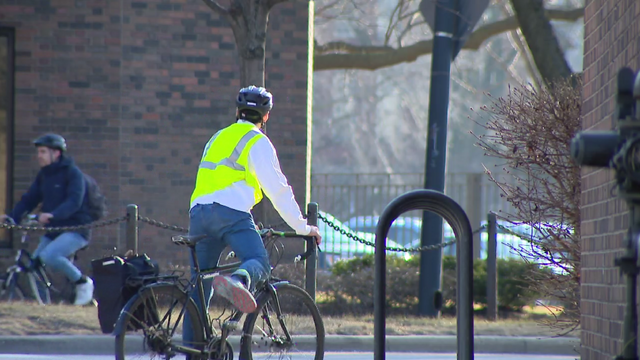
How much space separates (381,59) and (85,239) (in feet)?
31.9

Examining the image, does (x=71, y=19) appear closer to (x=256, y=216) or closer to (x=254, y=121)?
(x=256, y=216)

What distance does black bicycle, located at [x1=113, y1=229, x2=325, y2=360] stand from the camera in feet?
19.7

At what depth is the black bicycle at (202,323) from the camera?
6012mm

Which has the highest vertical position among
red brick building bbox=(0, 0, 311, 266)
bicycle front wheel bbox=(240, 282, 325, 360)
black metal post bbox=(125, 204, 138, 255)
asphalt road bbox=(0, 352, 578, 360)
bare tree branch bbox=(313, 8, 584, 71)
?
bare tree branch bbox=(313, 8, 584, 71)

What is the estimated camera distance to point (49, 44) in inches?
497

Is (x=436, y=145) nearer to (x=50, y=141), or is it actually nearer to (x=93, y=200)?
(x=93, y=200)

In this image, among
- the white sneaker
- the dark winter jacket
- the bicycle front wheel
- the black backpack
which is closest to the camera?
the bicycle front wheel

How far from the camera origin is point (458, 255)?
4.11m

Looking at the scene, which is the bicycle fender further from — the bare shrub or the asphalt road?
the asphalt road

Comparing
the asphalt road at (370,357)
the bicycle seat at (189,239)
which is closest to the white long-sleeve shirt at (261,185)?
the bicycle seat at (189,239)

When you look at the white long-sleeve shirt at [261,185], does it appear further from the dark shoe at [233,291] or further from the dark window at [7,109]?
the dark window at [7,109]

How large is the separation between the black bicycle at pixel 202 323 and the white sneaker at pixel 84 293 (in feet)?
15.8

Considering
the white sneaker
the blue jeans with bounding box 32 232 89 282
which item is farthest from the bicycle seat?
the white sneaker

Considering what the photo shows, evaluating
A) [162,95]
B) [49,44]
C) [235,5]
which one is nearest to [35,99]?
[49,44]
